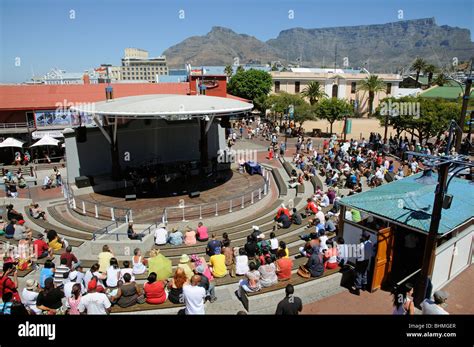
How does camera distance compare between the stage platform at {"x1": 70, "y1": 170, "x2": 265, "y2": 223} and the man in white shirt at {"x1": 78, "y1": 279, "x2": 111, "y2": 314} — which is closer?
the man in white shirt at {"x1": 78, "y1": 279, "x2": 111, "y2": 314}

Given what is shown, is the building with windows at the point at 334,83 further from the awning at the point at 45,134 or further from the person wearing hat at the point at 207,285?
the person wearing hat at the point at 207,285

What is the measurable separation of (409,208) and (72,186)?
18.2m

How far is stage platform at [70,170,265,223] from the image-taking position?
664 inches

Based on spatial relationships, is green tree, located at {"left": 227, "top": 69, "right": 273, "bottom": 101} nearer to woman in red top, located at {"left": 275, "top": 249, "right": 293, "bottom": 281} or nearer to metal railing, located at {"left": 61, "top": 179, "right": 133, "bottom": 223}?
metal railing, located at {"left": 61, "top": 179, "right": 133, "bottom": 223}

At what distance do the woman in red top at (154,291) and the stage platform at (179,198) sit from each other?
621 cm

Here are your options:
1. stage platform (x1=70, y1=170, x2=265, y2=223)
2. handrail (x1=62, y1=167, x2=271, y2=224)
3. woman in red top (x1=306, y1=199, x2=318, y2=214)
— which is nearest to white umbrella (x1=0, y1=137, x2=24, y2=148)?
stage platform (x1=70, y1=170, x2=265, y2=223)

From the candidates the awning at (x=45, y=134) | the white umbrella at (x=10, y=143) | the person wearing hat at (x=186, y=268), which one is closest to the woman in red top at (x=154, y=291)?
the person wearing hat at (x=186, y=268)

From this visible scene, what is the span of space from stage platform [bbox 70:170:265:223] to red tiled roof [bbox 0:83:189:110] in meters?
18.8

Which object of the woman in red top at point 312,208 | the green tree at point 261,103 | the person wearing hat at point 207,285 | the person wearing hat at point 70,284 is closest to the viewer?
the person wearing hat at point 70,284

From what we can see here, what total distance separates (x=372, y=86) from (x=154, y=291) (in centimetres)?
6809

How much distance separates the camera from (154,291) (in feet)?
29.5

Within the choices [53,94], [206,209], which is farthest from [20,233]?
[53,94]

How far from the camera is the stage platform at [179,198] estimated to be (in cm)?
1686
